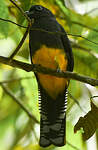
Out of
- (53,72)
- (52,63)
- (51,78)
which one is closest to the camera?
(53,72)

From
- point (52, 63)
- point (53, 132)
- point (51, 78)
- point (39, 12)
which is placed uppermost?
point (39, 12)

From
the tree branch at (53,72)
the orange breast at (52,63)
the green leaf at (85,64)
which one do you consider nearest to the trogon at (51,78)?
the orange breast at (52,63)

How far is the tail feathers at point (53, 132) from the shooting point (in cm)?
221

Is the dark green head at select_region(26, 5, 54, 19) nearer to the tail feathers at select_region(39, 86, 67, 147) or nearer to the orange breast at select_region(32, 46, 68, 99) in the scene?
the orange breast at select_region(32, 46, 68, 99)

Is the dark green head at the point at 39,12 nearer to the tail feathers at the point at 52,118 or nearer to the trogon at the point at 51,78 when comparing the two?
the trogon at the point at 51,78

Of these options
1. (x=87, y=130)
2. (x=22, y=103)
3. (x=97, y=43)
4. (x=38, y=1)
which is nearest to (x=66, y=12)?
(x=38, y=1)

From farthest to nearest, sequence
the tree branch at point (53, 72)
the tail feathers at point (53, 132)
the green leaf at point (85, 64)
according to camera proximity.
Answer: the green leaf at point (85, 64) → the tail feathers at point (53, 132) → the tree branch at point (53, 72)

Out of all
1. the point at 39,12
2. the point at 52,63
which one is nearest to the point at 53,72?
the point at 52,63

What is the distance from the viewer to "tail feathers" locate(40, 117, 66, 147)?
2.21 meters

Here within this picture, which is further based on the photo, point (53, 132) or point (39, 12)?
point (39, 12)

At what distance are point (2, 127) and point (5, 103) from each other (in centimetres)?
24

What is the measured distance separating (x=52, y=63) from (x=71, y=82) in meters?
0.25

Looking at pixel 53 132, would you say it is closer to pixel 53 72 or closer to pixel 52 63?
pixel 52 63

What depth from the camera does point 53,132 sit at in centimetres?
227
